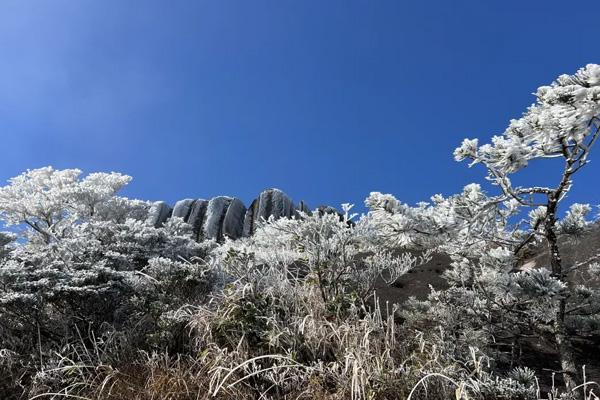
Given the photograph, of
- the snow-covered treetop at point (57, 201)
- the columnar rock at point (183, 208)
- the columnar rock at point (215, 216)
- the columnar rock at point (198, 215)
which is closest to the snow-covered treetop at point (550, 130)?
the snow-covered treetop at point (57, 201)

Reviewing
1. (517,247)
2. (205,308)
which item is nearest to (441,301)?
(517,247)

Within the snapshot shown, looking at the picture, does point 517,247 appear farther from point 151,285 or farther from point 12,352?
point 12,352

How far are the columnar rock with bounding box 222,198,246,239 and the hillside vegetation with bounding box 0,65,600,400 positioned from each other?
1544 cm

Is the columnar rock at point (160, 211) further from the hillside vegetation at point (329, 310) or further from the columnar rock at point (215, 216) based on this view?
the hillside vegetation at point (329, 310)

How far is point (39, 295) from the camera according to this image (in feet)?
15.5

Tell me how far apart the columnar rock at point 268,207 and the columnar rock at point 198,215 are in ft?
7.53

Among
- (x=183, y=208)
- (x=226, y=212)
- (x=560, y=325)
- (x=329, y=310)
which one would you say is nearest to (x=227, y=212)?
(x=226, y=212)

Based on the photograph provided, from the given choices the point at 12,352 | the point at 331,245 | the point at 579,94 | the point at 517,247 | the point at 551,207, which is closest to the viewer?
the point at 579,94

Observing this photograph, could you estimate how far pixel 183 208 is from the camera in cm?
2408

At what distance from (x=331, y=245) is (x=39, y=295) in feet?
10.6

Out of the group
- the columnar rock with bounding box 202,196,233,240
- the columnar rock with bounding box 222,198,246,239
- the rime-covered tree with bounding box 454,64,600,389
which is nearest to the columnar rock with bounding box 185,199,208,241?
the columnar rock with bounding box 202,196,233,240

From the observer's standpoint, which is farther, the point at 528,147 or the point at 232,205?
the point at 232,205

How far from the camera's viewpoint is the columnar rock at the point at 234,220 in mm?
22497

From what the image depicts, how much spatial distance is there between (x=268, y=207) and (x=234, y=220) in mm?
1891
